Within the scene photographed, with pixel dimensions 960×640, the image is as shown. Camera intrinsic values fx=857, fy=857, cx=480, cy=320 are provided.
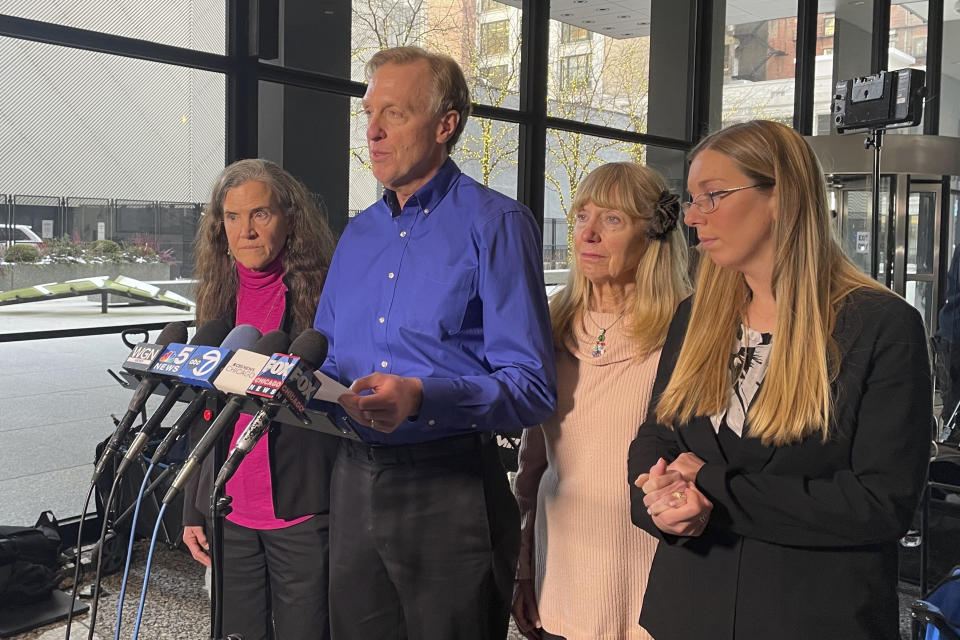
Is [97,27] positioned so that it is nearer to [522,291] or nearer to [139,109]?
[139,109]

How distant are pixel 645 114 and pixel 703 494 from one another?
5.97 m

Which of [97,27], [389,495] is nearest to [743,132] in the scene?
[389,495]

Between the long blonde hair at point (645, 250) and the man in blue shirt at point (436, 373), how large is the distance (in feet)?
0.74

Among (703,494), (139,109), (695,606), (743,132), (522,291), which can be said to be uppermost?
(139,109)

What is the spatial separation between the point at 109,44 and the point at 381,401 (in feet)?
10.3

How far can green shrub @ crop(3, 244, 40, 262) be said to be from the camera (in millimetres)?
3645

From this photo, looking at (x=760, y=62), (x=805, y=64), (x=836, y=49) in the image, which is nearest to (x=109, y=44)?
(x=760, y=62)

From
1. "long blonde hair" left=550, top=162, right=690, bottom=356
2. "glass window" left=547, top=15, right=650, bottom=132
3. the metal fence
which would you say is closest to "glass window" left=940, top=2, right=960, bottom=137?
"glass window" left=547, top=15, right=650, bottom=132

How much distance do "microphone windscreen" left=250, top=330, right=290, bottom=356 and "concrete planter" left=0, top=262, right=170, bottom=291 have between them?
284 cm

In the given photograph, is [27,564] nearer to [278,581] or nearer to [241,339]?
[278,581]

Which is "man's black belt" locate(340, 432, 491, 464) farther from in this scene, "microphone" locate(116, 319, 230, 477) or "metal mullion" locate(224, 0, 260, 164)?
"metal mullion" locate(224, 0, 260, 164)

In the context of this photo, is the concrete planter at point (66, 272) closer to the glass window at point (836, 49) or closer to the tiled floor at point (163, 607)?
the tiled floor at point (163, 607)

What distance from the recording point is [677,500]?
1.22m

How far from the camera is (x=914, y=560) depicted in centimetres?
363
